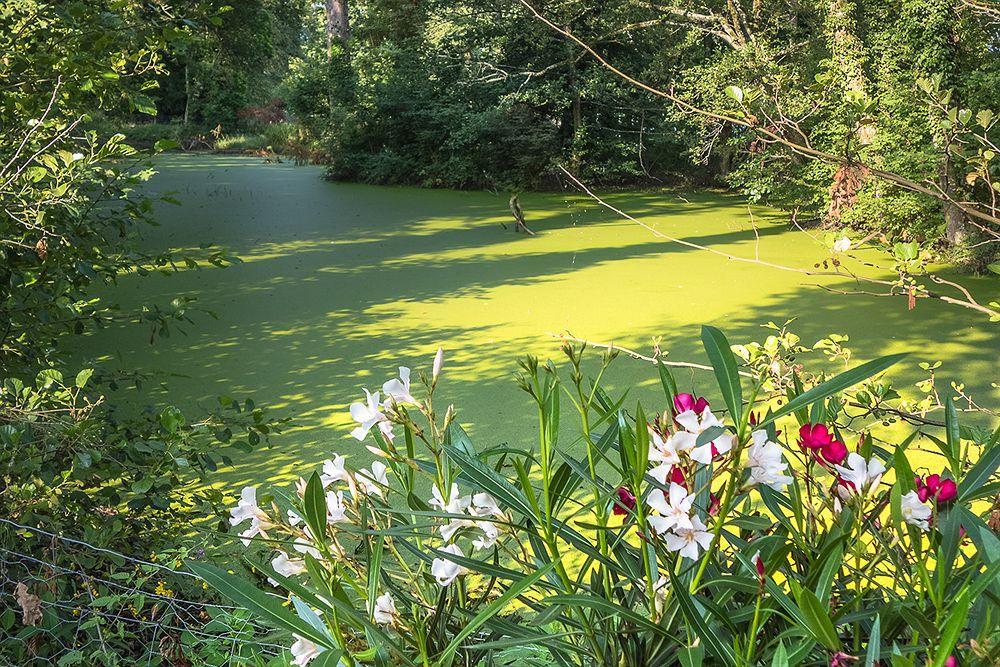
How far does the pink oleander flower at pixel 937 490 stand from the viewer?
62 centimetres

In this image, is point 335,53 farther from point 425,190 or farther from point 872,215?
point 872,215

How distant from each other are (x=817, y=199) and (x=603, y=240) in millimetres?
1630

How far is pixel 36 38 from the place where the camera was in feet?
6.92

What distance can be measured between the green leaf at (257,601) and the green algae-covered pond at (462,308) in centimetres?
159

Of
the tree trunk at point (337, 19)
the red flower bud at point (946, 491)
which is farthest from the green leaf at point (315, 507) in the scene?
the tree trunk at point (337, 19)

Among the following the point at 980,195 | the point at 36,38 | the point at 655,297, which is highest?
the point at 36,38

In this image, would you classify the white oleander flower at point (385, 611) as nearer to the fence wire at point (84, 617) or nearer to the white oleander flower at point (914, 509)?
the white oleander flower at point (914, 509)

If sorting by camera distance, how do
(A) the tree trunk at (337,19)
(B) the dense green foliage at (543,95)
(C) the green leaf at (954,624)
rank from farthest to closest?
(A) the tree trunk at (337,19) → (B) the dense green foliage at (543,95) → (C) the green leaf at (954,624)

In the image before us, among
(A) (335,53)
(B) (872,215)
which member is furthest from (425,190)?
(B) (872,215)

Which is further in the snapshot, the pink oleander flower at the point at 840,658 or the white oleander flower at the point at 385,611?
the white oleander flower at the point at 385,611

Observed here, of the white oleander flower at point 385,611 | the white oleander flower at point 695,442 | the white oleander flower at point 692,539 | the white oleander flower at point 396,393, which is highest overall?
the white oleander flower at point 695,442

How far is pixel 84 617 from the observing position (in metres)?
1.56

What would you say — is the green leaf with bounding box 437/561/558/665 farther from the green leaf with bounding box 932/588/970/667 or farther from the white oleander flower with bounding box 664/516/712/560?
the green leaf with bounding box 932/588/970/667

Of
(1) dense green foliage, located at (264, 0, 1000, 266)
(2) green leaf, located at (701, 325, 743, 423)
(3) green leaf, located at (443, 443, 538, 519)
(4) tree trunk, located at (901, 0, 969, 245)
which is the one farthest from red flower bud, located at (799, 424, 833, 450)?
(1) dense green foliage, located at (264, 0, 1000, 266)
